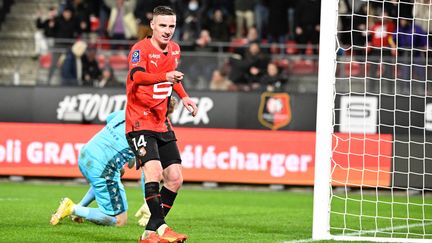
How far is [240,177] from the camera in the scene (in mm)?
18719

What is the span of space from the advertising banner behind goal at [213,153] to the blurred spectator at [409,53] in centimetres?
136

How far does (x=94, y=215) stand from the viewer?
11023mm

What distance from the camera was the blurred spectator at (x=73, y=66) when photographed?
20.4 meters

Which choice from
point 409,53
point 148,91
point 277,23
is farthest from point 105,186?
point 277,23

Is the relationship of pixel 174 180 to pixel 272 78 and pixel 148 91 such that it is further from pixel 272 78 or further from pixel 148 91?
pixel 272 78

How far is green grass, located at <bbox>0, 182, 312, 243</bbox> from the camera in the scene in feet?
32.9

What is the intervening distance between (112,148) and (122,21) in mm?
12458

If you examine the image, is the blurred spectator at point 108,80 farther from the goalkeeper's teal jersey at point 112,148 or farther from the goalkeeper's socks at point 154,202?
the goalkeeper's socks at point 154,202

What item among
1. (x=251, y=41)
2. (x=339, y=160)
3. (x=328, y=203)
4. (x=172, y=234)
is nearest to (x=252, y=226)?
(x=328, y=203)

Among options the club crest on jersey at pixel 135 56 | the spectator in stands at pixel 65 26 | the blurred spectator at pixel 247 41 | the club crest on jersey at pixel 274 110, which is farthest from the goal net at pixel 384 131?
the spectator in stands at pixel 65 26

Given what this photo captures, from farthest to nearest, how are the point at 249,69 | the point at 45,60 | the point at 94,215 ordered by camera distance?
the point at 45,60 → the point at 249,69 → the point at 94,215

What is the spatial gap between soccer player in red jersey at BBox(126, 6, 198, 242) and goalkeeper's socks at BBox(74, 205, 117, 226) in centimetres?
203

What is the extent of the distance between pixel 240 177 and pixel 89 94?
11.3ft

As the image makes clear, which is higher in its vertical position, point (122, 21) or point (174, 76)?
point (122, 21)
